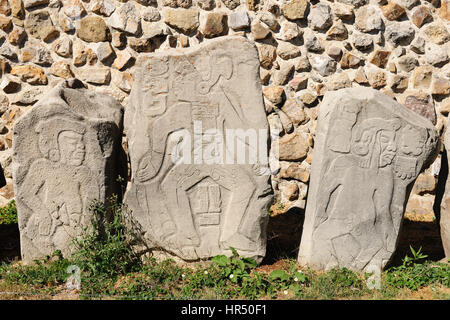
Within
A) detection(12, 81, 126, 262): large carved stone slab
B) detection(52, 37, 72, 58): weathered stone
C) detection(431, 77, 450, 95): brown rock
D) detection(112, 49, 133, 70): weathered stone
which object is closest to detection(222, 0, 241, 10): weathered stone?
detection(112, 49, 133, 70): weathered stone

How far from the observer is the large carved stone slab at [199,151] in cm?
370

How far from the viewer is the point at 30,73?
527 cm

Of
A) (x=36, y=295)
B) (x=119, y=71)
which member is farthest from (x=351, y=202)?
(x=119, y=71)

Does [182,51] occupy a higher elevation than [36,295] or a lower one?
higher

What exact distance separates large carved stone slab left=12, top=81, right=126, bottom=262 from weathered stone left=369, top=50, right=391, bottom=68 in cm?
270

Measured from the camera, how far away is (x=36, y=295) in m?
3.46

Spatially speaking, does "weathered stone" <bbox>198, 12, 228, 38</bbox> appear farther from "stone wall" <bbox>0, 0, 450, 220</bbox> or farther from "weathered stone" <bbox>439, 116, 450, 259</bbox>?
"weathered stone" <bbox>439, 116, 450, 259</bbox>

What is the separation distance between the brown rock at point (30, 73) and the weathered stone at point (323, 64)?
273 cm

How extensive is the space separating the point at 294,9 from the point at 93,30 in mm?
2010

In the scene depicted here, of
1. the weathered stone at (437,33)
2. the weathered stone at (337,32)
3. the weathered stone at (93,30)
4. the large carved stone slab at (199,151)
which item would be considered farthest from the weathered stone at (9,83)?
the weathered stone at (437,33)

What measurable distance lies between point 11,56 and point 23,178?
6.60 feet

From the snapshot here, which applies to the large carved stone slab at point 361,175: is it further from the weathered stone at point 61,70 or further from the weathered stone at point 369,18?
the weathered stone at point 61,70

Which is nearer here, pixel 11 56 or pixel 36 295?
pixel 36 295
